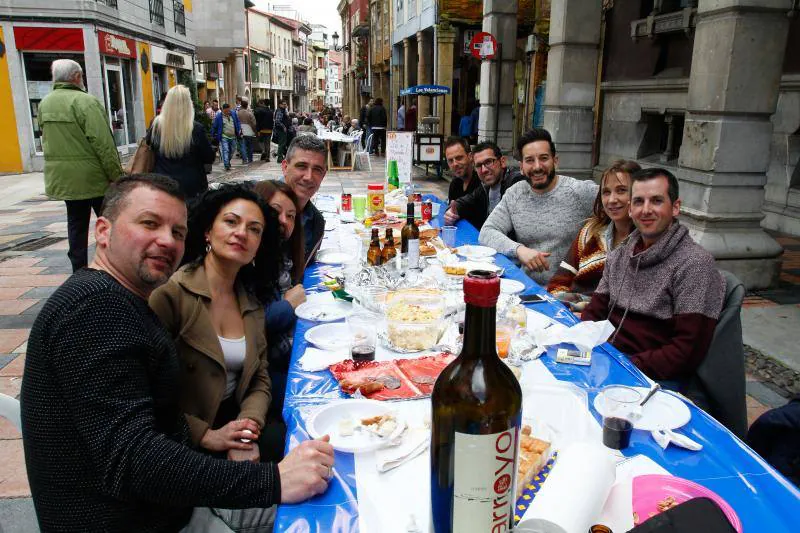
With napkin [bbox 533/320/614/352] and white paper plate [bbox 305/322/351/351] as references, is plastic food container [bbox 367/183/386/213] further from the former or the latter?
napkin [bbox 533/320/614/352]

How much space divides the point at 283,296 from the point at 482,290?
83.5 inches

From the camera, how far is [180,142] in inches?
226

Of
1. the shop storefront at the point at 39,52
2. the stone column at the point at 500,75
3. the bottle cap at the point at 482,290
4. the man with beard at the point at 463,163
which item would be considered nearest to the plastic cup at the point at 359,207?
the man with beard at the point at 463,163

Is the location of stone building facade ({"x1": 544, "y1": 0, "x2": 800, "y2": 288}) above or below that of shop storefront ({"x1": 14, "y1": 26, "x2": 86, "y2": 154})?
below

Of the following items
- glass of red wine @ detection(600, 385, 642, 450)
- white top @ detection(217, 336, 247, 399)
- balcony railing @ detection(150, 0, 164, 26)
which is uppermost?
balcony railing @ detection(150, 0, 164, 26)

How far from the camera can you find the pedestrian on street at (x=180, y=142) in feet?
18.5

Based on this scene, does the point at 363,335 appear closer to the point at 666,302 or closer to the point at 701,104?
the point at 666,302

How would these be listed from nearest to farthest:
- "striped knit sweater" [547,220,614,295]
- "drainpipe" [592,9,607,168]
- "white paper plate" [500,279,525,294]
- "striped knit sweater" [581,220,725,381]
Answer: "striped knit sweater" [581,220,725,381] < "white paper plate" [500,279,525,294] < "striped knit sweater" [547,220,614,295] < "drainpipe" [592,9,607,168]

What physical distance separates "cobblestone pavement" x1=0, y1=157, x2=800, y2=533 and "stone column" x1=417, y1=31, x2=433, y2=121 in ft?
40.2

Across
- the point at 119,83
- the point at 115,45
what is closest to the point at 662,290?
the point at 115,45

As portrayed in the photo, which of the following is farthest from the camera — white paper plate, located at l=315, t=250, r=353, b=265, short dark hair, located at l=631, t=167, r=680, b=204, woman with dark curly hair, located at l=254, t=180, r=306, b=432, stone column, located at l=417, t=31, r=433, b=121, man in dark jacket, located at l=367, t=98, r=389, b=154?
man in dark jacket, located at l=367, t=98, r=389, b=154

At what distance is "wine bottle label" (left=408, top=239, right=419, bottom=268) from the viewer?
10.6 feet

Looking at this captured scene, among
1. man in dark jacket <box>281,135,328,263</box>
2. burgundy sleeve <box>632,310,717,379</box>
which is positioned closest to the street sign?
man in dark jacket <box>281,135,328,263</box>

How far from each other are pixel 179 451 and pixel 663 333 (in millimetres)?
2010
